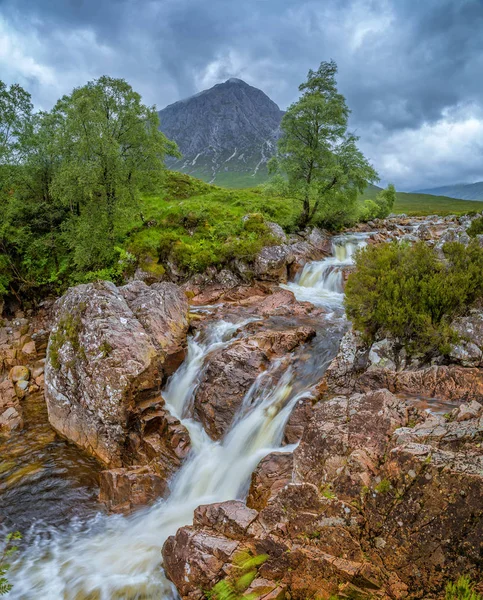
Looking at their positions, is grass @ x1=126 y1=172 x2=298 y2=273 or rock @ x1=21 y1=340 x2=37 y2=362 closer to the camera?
rock @ x1=21 y1=340 x2=37 y2=362

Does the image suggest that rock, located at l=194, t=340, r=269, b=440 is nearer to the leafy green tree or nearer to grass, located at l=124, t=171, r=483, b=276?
grass, located at l=124, t=171, r=483, b=276

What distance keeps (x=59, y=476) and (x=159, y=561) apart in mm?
5458

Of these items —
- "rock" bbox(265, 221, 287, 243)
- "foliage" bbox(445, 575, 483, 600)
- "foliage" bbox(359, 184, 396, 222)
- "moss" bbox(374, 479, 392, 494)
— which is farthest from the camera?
"foliage" bbox(359, 184, 396, 222)

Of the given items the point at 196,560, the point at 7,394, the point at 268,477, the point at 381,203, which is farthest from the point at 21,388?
the point at 381,203

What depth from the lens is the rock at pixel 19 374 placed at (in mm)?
17391

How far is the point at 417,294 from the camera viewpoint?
1077cm

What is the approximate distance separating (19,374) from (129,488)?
430 inches

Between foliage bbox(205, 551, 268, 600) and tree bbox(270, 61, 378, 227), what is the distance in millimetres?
27920

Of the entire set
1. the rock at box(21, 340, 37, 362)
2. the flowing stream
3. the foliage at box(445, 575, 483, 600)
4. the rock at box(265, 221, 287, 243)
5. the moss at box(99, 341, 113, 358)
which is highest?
the rock at box(265, 221, 287, 243)

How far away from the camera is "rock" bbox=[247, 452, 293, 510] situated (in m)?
8.54

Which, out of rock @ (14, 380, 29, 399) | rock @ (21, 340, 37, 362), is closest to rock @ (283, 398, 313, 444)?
rock @ (14, 380, 29, 399)

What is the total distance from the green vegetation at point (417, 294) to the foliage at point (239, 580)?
287 inches

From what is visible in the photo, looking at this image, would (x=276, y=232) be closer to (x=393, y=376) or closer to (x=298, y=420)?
(x=393, y=376)

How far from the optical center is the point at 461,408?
6.77 metres
